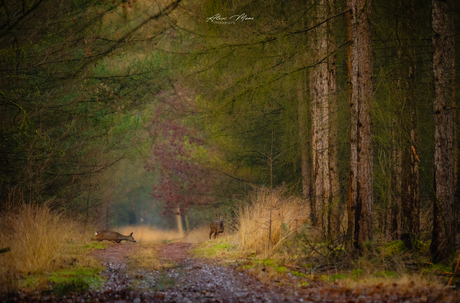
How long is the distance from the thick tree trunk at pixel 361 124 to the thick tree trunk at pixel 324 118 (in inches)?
85.2

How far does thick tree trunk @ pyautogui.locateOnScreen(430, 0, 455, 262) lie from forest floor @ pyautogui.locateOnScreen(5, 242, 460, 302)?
1515 millimetres

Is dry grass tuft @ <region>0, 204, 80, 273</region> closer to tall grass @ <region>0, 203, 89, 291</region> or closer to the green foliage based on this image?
tall grass @ <region>0, 203, 89, 291</region>

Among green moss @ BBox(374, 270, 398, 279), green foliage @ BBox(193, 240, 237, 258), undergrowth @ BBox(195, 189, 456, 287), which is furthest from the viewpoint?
green foliage @ BBox(193, 240, 237, 258)

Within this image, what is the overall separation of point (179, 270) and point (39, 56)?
5769 mm

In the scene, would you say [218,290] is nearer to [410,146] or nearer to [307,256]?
[307,256]

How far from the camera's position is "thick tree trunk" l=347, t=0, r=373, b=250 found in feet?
19.4

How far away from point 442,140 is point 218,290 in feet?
13.1

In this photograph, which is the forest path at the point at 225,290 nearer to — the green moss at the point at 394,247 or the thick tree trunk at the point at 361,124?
the thick tree trunk at the point at 361,124

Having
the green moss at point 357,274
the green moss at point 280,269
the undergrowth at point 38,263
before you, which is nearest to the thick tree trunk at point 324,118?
the green moss at point 280,269

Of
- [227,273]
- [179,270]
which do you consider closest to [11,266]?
[179,270]

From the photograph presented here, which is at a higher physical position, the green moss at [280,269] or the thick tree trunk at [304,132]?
the thick tree trunk at [304,132]

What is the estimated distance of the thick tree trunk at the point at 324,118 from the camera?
839cm

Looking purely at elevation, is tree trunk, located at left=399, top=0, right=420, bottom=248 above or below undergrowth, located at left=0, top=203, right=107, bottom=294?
above

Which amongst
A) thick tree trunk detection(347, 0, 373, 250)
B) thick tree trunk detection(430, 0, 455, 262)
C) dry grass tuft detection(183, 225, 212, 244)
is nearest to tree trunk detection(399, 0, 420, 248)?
thick tree trunk detection(430, 0, 455, 262)
